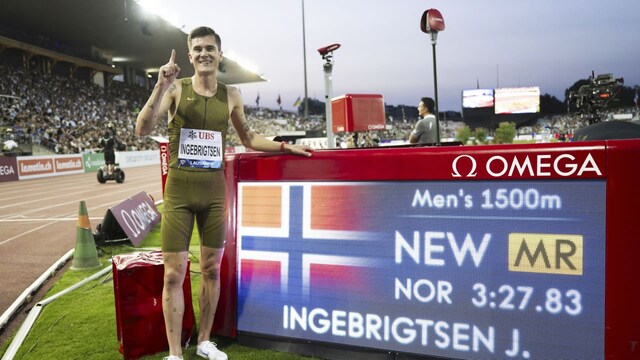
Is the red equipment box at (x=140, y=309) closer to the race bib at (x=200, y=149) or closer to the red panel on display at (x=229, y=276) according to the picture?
the red panel on display at (x=229, y=276)

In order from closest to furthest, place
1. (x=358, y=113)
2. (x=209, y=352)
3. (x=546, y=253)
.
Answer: (x=546, y=253) < (x=209, y=352) < (x=358, y=113)

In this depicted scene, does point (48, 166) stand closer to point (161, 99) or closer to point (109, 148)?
point (109, 148)

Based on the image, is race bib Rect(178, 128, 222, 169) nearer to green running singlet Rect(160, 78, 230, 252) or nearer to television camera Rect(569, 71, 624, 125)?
green running singlet Rect(160, 78, 230, 252)

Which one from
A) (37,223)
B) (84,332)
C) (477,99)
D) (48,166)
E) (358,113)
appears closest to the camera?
(84,332)

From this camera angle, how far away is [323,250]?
2.77 m

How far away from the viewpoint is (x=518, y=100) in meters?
68.5

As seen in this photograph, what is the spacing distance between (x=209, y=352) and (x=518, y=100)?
74.0 metres

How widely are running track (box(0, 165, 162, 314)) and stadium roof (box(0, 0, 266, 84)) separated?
1519 centimetres

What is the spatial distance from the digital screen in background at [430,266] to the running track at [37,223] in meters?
3.12

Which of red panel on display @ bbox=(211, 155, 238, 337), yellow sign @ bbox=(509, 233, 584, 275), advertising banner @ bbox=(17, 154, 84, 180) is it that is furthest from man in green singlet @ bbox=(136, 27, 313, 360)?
advertising banner @ bbox=(17, 154, 84, 180)

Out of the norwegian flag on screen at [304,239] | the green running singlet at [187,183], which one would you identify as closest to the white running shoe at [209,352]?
the norwegian flag on screen at [304,239]

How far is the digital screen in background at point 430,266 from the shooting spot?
7.24 ft

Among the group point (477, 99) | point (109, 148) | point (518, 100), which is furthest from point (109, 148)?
point (518, 100)

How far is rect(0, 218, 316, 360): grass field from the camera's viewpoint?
301 centimetres
